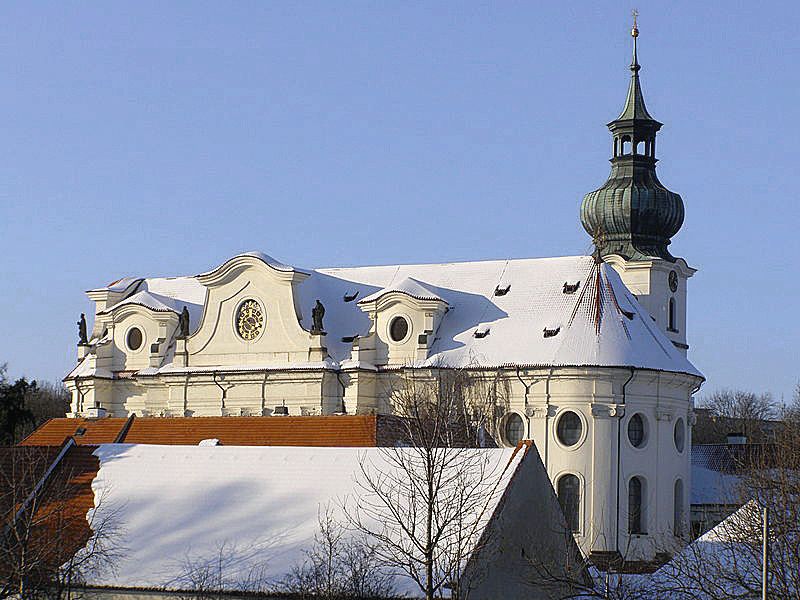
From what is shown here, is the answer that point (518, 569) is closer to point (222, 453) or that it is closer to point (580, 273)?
point (222, 453)

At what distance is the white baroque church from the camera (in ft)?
228

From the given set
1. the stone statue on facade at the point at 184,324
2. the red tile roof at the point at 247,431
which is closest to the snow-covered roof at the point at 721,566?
the red tile roof at the point at 247,431

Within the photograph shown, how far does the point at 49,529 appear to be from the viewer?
137ft

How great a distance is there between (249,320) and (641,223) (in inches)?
775

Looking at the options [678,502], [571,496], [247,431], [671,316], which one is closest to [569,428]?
[571,496]

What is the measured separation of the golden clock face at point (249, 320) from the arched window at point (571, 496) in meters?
16.4

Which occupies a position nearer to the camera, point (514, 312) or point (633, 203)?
point (514, 312)

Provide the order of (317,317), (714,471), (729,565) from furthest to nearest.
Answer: (714,471)
(317,317)
(729,565)

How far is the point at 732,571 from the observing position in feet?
135

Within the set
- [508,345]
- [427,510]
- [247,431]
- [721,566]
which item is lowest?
[721,566]

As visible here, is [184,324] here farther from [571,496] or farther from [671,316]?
[671,316]

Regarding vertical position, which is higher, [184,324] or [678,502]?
[184,324]

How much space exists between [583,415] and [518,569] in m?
27.9

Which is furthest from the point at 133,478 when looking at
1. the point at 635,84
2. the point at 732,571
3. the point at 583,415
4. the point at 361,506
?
the point at 635,84
